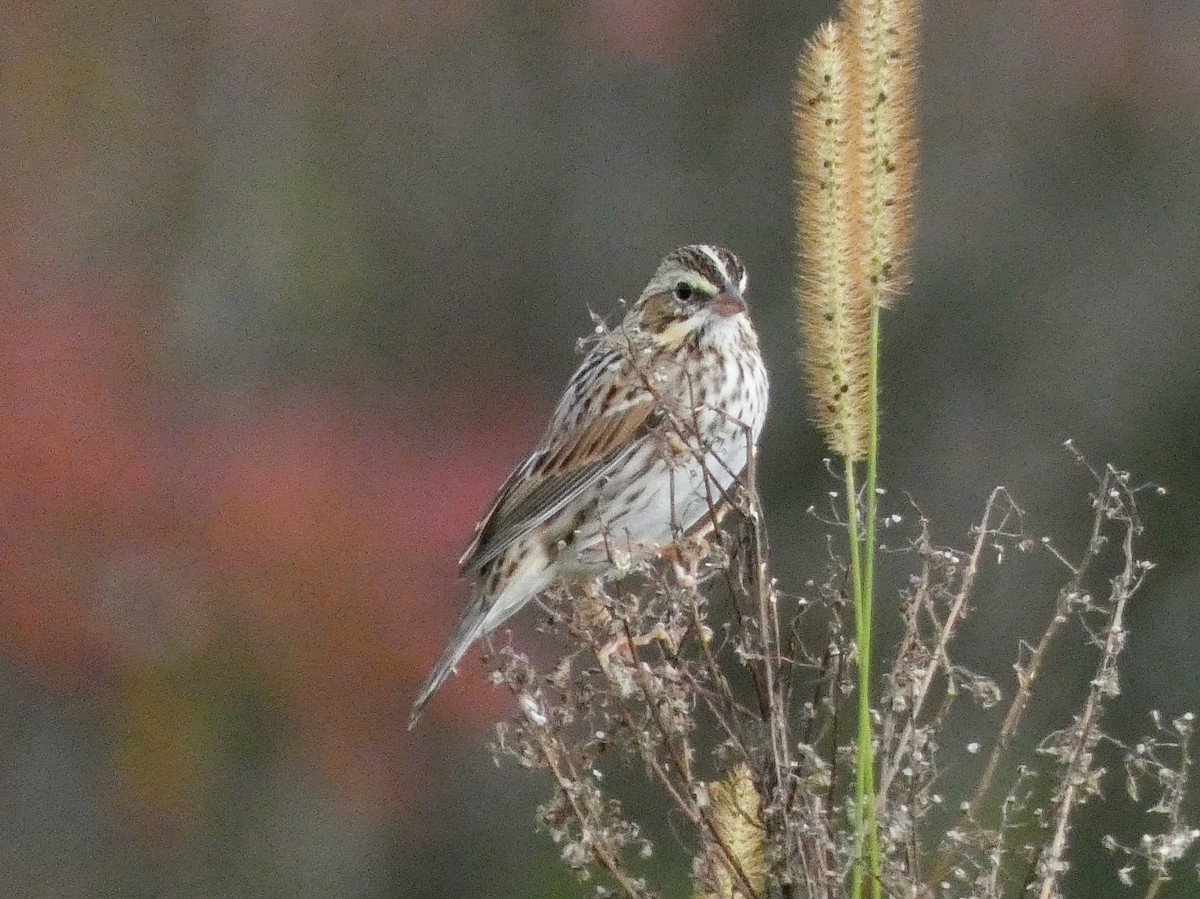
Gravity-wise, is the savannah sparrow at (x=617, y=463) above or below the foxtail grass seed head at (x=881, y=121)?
above

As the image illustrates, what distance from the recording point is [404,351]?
8023 millimetres

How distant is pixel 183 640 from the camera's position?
7.56 meters

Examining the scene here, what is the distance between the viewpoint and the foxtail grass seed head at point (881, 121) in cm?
238

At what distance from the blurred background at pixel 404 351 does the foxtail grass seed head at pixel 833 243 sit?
4447mm

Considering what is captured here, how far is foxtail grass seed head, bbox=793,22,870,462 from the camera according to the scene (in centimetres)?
238

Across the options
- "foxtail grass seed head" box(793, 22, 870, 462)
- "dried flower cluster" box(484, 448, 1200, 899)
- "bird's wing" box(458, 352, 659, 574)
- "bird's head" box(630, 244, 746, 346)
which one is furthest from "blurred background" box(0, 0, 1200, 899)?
"foxtail grass seed head" box(793, 22, 870, 462)

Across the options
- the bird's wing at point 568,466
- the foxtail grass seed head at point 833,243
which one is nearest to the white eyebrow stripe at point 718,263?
the bird's wing at point 568,466

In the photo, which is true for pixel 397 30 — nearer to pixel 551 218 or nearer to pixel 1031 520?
pixel 551 218

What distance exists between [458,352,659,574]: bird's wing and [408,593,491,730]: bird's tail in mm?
87

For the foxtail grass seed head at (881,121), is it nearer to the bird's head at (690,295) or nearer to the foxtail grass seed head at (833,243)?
the foxtail grass seed head at (833,243)

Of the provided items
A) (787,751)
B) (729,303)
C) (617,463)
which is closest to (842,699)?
(787,751)

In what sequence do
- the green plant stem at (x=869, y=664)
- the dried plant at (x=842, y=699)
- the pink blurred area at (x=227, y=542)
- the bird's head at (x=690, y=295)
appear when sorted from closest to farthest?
the green plant stem at (x=869, y=664)
the dried plant at (x=842, y=699)
the bird's head at (x=690, y=295)
the pink blurred area at (x=227, y=542)

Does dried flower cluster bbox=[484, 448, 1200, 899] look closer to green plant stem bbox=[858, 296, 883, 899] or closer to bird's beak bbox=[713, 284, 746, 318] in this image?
green plant stem bbox=[858, 296, 883, 899]

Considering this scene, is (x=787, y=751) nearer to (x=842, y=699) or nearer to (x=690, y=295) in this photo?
(x=842, y=699)
